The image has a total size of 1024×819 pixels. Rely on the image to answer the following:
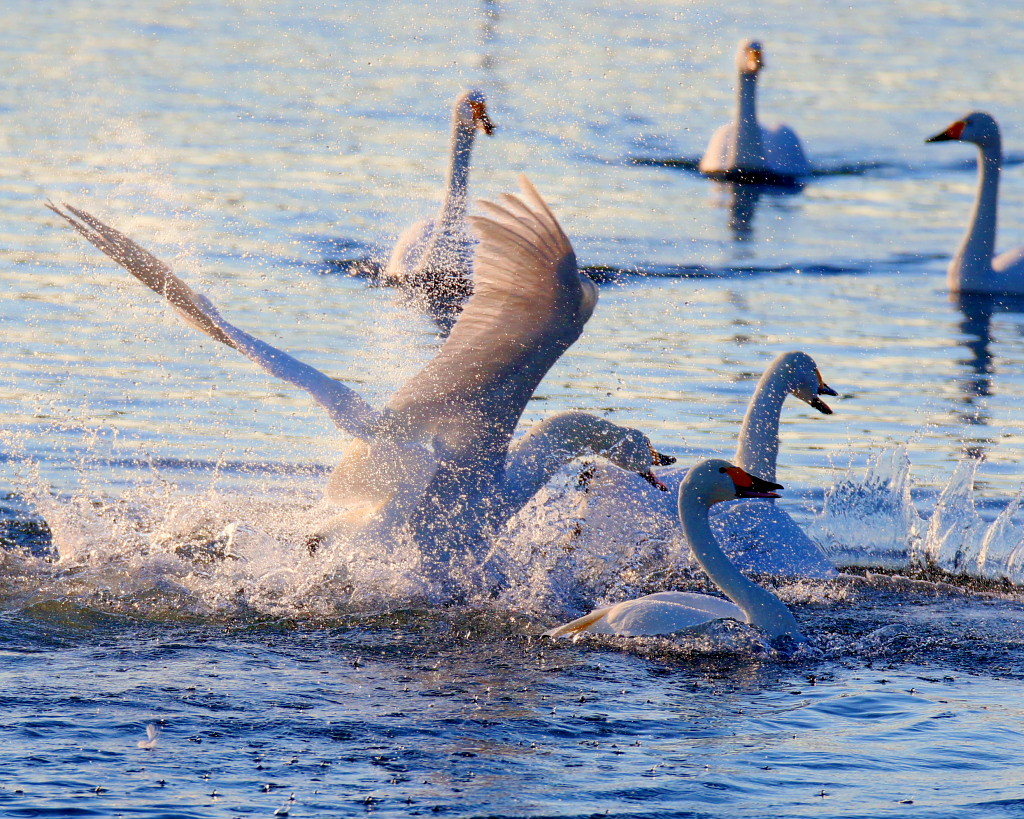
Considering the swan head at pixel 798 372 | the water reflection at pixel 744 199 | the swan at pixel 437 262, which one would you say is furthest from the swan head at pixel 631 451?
the water reflection at pixel 744 199

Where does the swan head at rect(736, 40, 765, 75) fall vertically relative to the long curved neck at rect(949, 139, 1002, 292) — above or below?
above

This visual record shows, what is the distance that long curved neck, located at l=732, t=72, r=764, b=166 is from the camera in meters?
18.2

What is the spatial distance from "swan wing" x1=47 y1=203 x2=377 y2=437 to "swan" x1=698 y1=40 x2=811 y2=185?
37.0 ft

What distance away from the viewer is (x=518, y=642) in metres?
7.24

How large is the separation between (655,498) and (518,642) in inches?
54.0

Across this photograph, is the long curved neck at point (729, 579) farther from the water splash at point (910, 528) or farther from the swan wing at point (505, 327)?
the water splash at point (910, 528)

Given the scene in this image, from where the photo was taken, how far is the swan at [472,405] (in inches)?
267

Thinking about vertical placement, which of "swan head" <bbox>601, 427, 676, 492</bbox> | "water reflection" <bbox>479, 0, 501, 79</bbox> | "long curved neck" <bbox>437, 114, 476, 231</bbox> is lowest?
"swan head" <bbox>601, 427, 676, 492</bbox>

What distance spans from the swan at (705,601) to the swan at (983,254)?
7501mm

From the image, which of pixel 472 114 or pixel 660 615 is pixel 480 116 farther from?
pixel 660 615

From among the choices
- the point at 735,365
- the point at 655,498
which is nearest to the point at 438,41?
the point at 735,365

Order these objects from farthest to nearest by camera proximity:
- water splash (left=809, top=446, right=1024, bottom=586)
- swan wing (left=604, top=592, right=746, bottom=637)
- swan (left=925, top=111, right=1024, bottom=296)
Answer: swan (left=925, top=111, right=1024, bottom=296) < water splash (left=809, top=446, right=1024, bottom=586) < swan wing (left=604, top=592, right=746, bottom=637)

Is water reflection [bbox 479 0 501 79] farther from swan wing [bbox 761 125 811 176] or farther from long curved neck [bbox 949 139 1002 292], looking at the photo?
long curved neck [bbox 949 139 1002 292]

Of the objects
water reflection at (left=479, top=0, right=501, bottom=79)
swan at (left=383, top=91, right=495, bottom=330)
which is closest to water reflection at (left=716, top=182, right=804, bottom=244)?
swan at (left=383, top=91, right=495, bottom=330)
